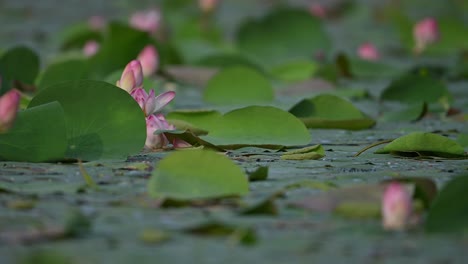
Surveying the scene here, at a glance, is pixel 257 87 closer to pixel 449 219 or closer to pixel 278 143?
pixel 278 143

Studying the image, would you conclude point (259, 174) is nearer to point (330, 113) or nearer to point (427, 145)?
point (427, 145)

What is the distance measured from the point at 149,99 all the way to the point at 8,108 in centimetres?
42

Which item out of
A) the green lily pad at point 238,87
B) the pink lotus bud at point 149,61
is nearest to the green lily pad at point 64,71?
the pink lotus bud at point 149,61

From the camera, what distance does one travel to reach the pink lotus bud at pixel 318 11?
5.37 meters

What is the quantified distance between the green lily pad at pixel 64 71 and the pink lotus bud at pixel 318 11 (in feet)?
7.23

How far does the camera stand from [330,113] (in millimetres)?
2625

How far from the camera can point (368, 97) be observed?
10.9ft

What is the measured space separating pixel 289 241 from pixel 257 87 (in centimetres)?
188

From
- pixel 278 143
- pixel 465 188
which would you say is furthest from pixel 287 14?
pixel 465 188

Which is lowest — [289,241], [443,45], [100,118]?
[289,241]

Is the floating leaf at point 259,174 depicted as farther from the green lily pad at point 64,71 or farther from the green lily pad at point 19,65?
the green lily pad at point 19,65

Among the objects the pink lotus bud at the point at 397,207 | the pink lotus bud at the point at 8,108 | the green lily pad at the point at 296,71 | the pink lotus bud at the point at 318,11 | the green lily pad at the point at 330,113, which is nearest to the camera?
the pink lotus bud at the point at 397,207

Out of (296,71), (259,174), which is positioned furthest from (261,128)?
(296,71)

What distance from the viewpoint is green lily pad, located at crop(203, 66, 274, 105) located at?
10.1 feet
